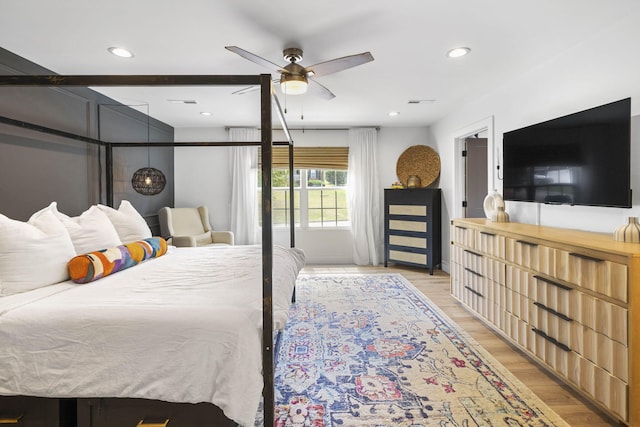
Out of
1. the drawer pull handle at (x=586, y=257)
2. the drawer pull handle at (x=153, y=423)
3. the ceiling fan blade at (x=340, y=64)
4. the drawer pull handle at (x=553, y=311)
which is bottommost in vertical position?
the drawer pull handle at (x=153, y=423)

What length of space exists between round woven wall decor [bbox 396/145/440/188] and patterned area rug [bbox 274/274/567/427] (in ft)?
8.83

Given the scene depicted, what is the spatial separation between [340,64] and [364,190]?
3.62m

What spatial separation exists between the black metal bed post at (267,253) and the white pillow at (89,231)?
1.63 meters

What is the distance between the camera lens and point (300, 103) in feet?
14.8

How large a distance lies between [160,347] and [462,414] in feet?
5.36

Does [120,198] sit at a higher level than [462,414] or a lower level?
higher

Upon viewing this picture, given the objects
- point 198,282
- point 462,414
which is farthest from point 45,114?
point 462,414

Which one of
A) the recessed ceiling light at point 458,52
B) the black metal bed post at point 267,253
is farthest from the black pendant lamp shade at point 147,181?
the recessed ceiling light at point 458,52

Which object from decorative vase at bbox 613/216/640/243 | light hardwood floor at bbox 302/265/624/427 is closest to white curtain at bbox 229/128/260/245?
light hardwood floor at bbox 302/265/624/427

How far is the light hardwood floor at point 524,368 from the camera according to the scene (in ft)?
6.39

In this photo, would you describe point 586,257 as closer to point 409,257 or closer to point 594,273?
point 594,273

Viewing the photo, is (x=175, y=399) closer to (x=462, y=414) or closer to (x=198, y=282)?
(x=198, y=282)

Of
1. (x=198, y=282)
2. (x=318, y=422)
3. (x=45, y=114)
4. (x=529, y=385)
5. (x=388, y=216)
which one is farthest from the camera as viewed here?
(x=388, y=216)

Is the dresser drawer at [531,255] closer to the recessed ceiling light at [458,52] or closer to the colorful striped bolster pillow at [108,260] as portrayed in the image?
the recessed ceiling light at [458,52]
